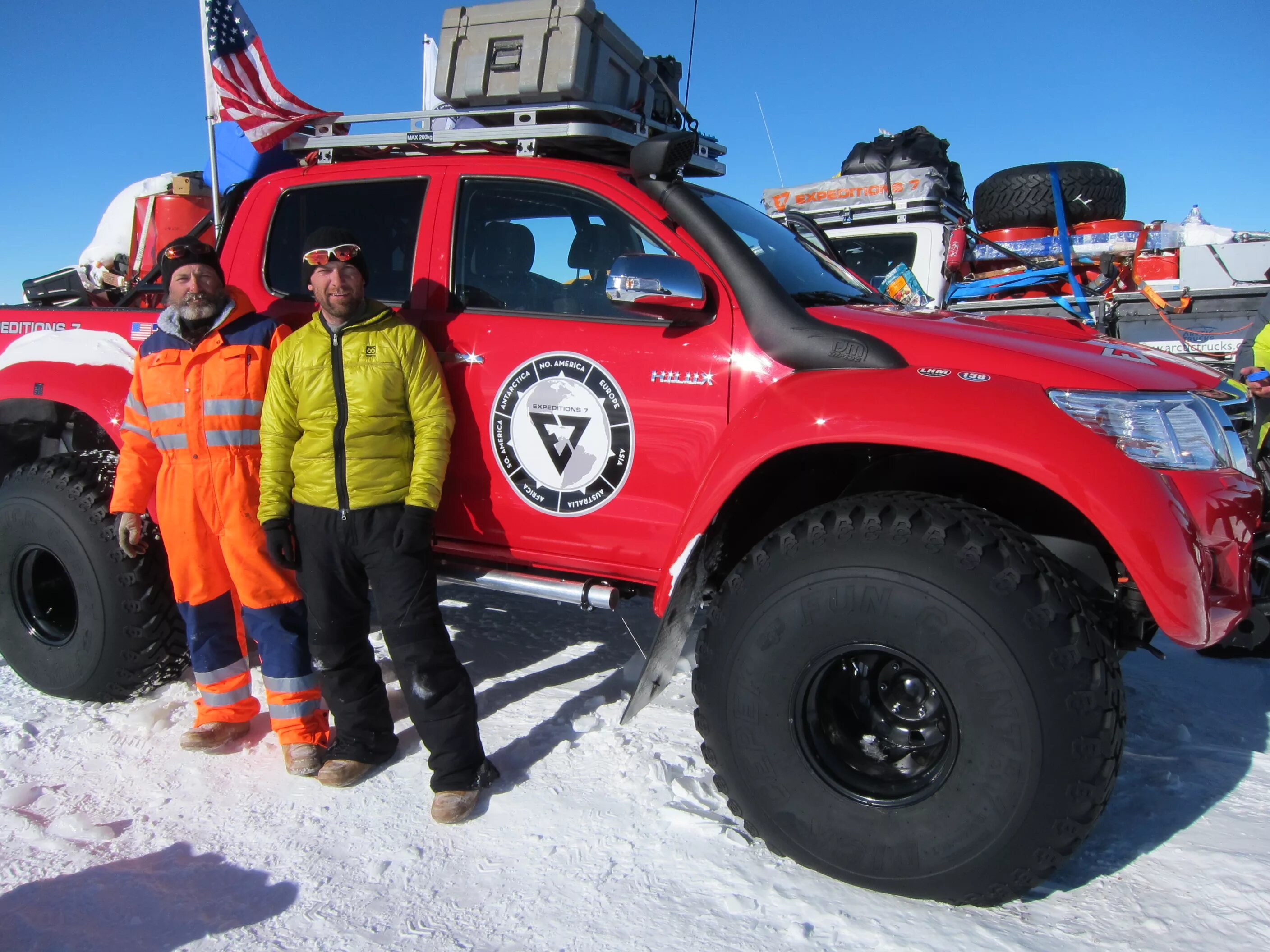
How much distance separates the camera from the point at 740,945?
7.43 feet

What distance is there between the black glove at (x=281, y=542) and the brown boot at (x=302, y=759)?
0.65m

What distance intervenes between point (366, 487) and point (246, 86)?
2.08m

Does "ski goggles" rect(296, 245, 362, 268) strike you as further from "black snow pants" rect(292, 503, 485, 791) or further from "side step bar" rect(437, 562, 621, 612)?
"side step bar" rect(437, 562, 621, 612)

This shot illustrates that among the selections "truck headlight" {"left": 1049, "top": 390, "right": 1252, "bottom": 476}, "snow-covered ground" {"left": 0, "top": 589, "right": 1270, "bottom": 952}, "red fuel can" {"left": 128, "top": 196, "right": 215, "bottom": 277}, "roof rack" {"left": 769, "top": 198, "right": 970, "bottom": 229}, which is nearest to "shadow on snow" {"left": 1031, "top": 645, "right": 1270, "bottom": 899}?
"snow-covered ground" {"left": 0, "top": 589, "right": 1270, "bottom": 952}

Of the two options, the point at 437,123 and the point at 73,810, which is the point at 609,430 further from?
the point at 73,810

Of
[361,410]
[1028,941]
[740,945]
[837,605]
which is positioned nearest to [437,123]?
[361,410]

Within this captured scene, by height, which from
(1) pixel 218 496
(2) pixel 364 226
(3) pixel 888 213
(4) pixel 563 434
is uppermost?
(3) pixel 888 213

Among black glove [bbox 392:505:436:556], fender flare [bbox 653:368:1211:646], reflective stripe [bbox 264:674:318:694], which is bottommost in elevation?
reflective stripe [bbox 264:674:318:694]

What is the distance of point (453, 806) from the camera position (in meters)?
2.85

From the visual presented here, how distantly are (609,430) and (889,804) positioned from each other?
1341 mm

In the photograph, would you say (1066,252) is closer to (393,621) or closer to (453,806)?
(393,621)

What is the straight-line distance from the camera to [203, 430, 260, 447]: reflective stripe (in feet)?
10.4

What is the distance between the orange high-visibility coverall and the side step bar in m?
0.58

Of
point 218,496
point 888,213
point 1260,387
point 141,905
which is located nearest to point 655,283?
point 218,496
